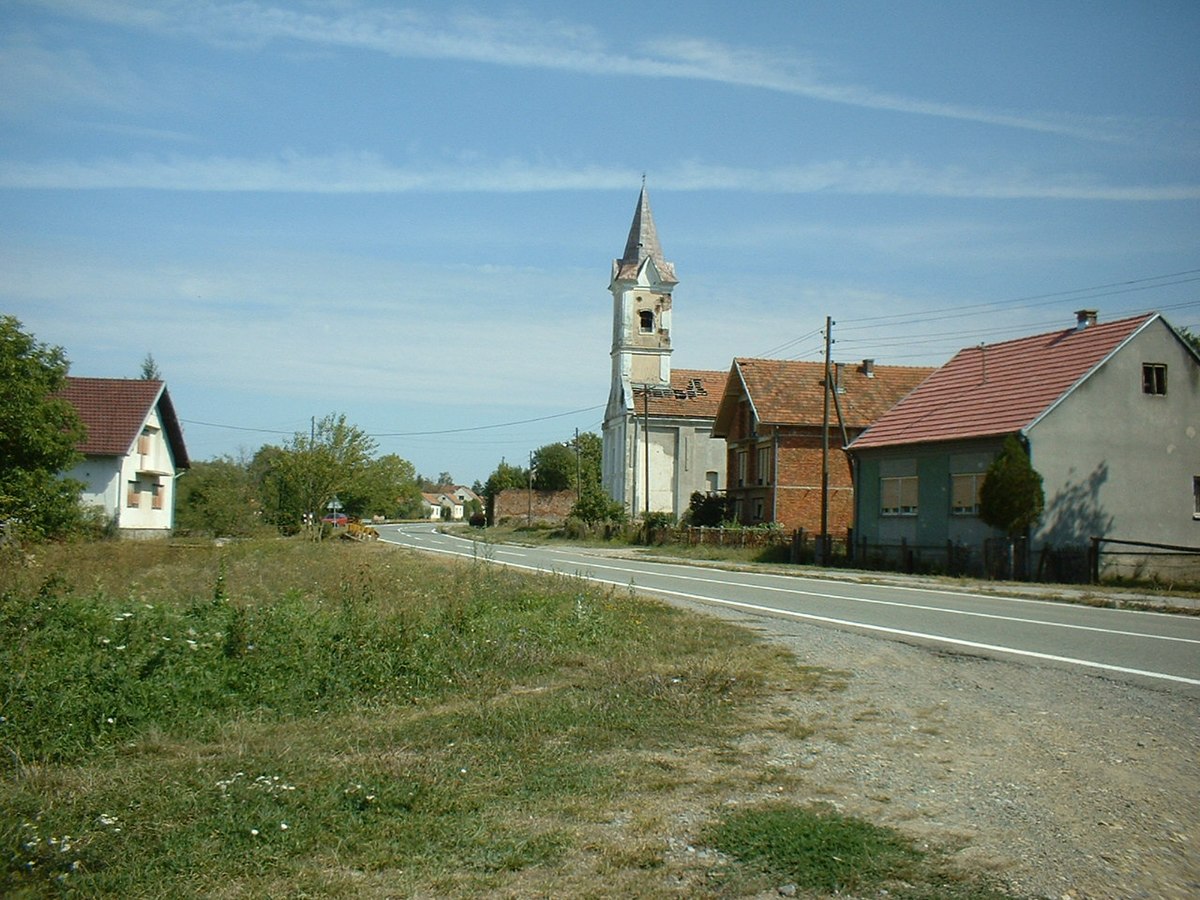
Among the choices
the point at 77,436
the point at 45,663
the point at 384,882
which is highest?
the point at 77,436

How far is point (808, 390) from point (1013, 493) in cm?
2358

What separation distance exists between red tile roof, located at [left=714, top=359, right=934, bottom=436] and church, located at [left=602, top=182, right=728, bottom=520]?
1617cm

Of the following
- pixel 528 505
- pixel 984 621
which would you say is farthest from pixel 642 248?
pixel 984 621

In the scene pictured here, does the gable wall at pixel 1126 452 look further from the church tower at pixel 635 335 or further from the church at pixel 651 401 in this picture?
the church tower at pixel 635 335

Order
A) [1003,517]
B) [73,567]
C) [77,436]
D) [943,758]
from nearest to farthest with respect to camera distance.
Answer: [943,758], [73,567], [1003,517], [77,436]

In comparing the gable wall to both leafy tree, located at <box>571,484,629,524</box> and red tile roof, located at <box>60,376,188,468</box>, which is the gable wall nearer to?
leafy tree, located at <box>571,484,629,524</box>

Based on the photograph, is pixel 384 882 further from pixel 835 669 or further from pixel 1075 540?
pixel 1075 540

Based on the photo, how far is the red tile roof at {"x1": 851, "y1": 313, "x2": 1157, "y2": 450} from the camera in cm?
3130

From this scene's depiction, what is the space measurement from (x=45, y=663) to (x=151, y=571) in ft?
30.0

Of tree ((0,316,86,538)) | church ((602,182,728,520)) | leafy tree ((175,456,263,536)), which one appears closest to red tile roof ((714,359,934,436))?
church ((602,182,728,520))

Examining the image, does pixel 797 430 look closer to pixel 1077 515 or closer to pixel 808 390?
pixel 808 390

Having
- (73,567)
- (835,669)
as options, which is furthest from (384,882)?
(73,567)

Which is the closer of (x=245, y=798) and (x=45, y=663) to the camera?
(x=245, y=798)

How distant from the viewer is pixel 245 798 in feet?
19.9
